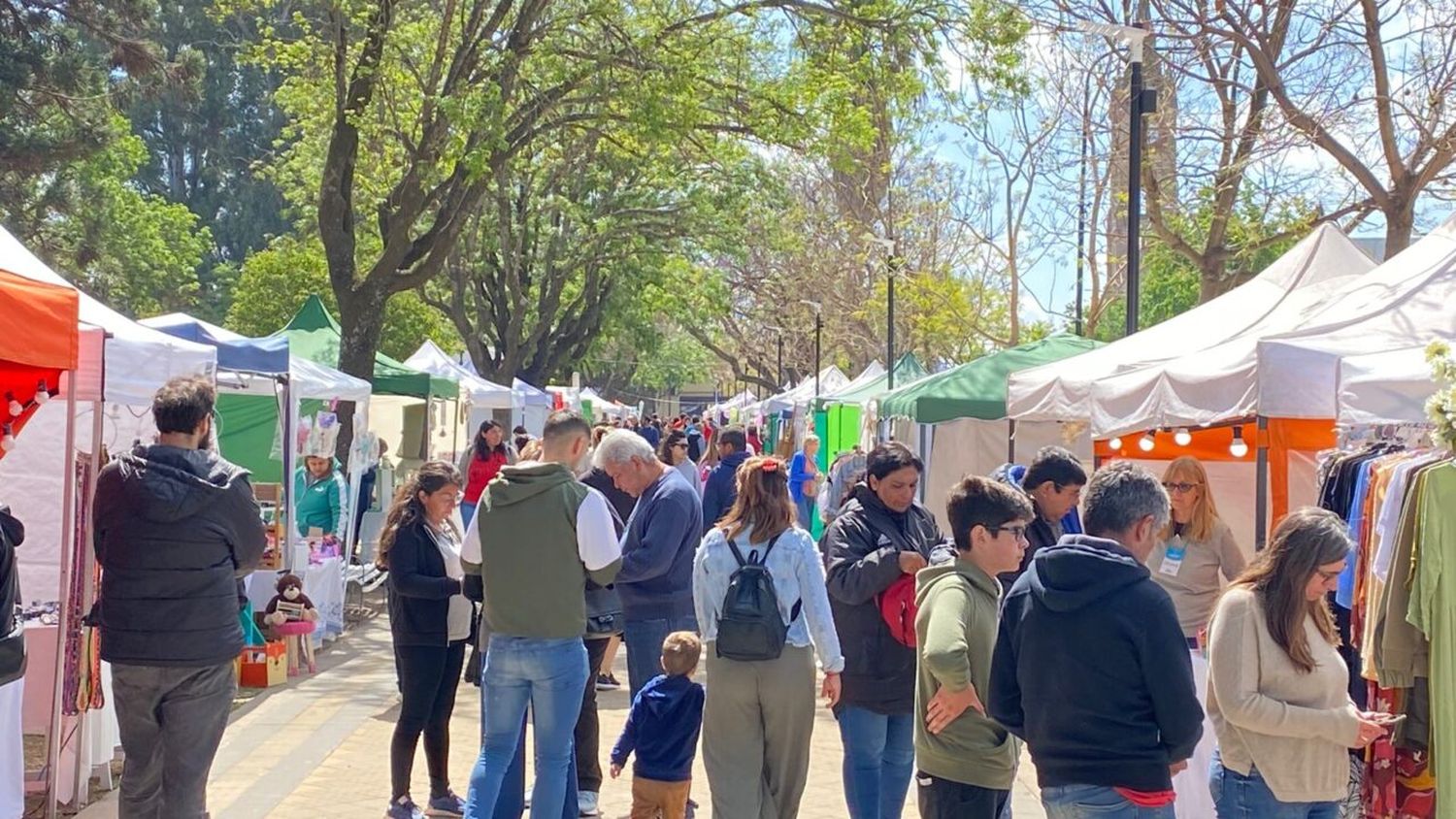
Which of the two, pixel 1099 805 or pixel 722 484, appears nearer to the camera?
pixel 1099 805

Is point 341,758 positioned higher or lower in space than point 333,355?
lower

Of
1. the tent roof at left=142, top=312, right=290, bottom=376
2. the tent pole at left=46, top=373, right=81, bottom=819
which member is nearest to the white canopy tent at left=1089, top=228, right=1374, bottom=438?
the tent pole at left=46, top=373, right=81, bottom=819

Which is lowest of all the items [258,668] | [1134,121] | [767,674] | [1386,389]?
[258,668]

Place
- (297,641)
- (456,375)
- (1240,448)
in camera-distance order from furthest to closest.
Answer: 1. (456,375)
2. (297,641)
3. (1240,448)

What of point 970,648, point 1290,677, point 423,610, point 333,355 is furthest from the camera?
point 333,355

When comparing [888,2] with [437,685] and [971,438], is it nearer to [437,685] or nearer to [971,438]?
[971,438]

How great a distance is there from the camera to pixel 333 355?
1770 centimetres

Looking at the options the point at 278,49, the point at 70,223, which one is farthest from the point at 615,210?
the point at 278,49

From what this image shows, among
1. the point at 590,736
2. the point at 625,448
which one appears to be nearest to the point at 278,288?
the point at 625,448

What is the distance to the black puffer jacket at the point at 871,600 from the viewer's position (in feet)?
17.8

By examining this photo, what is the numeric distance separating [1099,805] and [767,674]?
181 cm

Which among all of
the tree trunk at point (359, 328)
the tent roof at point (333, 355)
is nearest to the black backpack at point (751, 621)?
the tree trunk at point (359, 328)

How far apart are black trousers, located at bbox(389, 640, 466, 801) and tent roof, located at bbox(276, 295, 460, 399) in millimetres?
10739

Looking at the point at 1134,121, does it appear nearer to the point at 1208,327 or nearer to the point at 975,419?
the point at 1208,327
